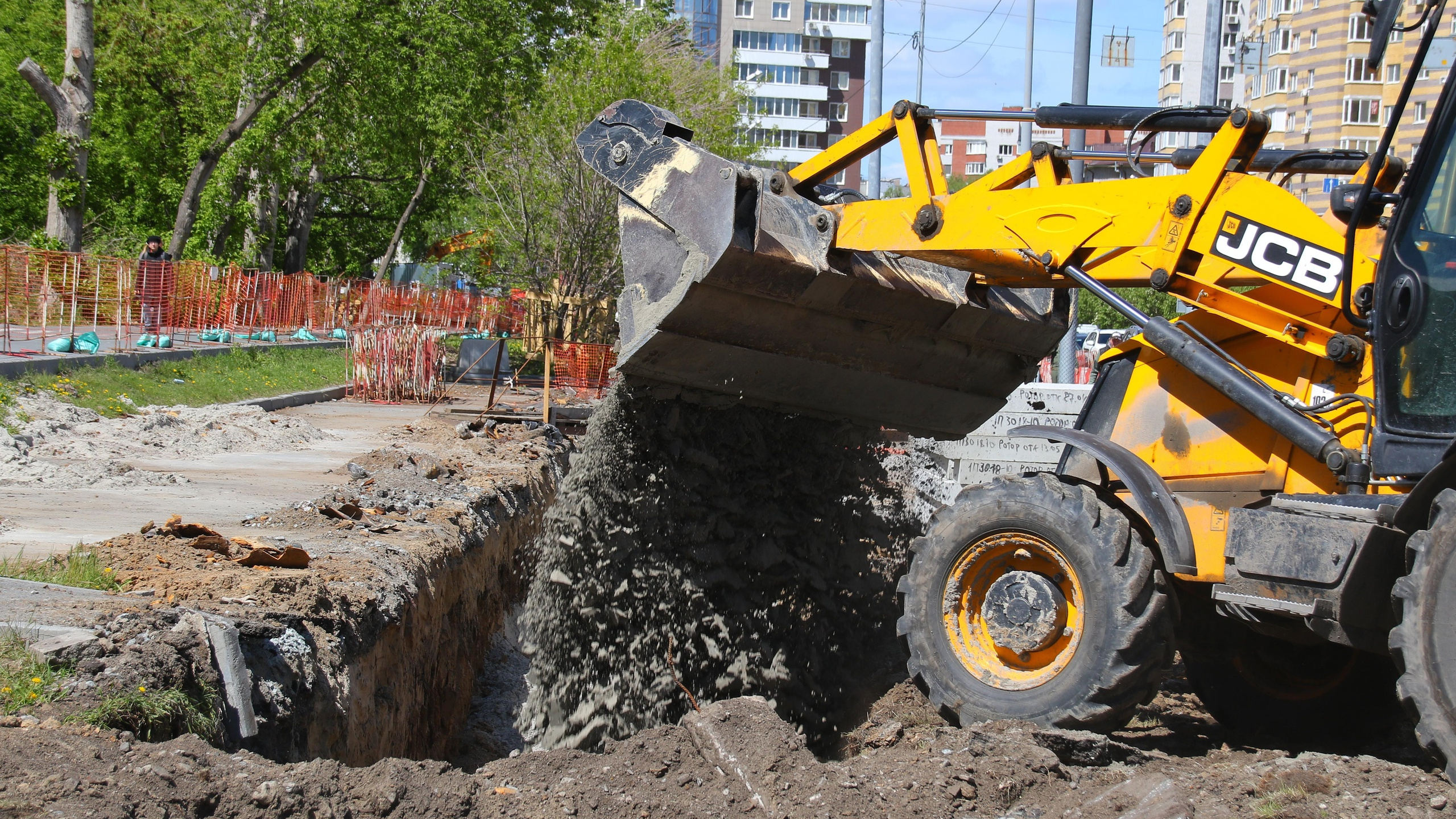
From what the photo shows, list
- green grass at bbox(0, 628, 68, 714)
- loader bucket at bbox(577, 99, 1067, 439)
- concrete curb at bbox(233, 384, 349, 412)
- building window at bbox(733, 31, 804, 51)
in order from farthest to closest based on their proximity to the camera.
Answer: building window at bbox(733, 31, 804, 51) → concrete curb at bbox(233, 384, 349, 412) → loader bucket at bbox(577, 99, 1067, 439) → green grass at bbox(0, 628, 68, 714)

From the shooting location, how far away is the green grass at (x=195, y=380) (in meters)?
11.7

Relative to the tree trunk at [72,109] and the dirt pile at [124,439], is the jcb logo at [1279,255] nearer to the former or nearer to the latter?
the dirt pile at [124,439]

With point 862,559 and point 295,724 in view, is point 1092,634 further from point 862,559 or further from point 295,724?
point 295,724

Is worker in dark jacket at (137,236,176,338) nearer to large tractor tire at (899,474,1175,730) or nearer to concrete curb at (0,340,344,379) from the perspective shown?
concrete curb at (0,340,344,379)

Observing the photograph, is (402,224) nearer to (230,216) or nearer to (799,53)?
(230,216)

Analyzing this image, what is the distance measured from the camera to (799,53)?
3543 inches

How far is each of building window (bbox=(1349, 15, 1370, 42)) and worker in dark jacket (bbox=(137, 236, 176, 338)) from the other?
1676cm

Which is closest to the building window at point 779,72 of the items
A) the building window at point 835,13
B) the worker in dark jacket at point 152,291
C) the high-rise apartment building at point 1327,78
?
the building window at point 835,13

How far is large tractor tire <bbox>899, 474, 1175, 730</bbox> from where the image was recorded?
4215mm

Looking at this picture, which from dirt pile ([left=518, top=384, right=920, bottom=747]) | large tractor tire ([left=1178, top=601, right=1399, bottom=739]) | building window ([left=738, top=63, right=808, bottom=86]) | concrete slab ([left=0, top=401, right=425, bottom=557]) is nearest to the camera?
large tractor tire ([left=1178, top=601, right=1399, bottom=739])

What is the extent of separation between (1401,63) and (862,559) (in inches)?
140

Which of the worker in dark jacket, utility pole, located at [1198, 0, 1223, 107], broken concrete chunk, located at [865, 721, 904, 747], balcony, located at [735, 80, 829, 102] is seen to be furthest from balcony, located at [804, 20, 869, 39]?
broken concrete chunk, located at [865, 721, 904, 747]

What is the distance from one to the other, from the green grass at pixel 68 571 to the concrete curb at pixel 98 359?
7.43 metres

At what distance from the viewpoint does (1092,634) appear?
426 cm
